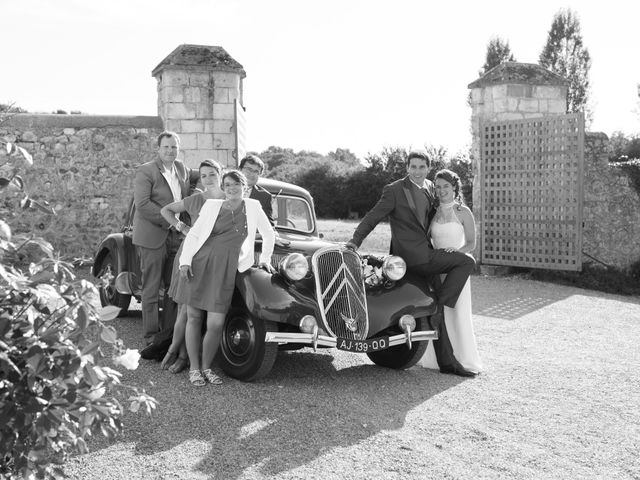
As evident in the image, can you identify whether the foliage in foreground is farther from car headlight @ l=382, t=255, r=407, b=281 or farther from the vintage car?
car headlight @ l=382, t=255, r=407, b=281

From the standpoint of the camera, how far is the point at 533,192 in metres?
11.9

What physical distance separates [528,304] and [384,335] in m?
4.80

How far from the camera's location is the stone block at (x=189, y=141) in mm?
11312

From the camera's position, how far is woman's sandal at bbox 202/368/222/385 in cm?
503

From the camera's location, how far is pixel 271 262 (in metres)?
5.67

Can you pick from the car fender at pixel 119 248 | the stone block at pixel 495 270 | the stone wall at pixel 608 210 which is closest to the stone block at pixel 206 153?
the car fender at pixel 119 248

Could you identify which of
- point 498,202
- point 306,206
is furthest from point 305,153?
point 306,206

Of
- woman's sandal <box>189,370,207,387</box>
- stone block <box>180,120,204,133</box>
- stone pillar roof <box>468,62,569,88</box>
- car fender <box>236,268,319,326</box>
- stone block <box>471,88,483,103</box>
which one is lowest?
woman's sandal <box>189,370,207,387</box>

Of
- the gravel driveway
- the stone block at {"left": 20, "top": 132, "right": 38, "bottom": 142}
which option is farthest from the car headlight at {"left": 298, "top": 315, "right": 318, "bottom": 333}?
the stone block at {"left": 20, "top": 132, "right": 38, "bottom": 142}

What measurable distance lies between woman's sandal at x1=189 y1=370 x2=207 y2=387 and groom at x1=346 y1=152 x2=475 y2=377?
1.66 m

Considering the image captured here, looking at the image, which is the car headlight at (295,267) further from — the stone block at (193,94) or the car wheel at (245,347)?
the stone block at (193,94)

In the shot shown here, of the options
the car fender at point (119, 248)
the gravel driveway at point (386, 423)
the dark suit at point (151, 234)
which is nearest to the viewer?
the gravel driveway at point (386, 423)

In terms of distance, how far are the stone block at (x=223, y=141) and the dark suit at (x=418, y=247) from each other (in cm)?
592

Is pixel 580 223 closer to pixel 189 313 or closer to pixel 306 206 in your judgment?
pixel 306 206
